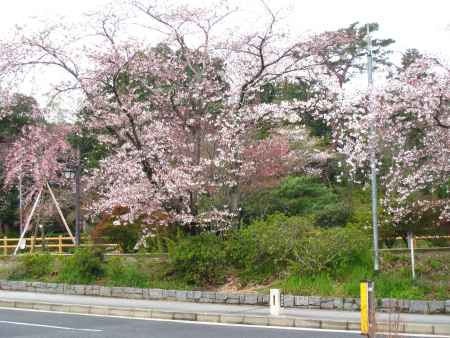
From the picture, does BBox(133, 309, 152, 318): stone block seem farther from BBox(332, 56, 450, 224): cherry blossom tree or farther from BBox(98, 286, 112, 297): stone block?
BBox(332, 56, 450, 224): cherry blossom tree

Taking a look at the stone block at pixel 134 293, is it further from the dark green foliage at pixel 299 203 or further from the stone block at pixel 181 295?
the dark green foliage at pixel 299 203

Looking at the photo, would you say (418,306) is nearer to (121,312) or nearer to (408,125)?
(408,125)

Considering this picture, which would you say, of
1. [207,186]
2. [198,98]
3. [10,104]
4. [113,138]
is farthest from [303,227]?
[10,104]

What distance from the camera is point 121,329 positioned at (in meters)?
13.8

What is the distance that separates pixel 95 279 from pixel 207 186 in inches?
186

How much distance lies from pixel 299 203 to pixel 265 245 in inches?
356

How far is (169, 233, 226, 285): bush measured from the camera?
1919 cm

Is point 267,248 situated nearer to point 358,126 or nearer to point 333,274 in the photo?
point 333,274

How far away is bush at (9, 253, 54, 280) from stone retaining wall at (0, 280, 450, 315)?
1.84 feet

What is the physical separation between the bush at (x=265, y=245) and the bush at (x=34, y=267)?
724 cm

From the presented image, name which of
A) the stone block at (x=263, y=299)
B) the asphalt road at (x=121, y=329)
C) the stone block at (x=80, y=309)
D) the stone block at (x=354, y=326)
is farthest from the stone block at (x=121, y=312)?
the stone block at (x=354, y=326)

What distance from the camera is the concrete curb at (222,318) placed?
42.8 feet

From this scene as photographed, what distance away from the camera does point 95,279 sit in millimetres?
21219

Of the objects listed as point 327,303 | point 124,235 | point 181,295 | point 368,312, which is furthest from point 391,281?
point 124,235
